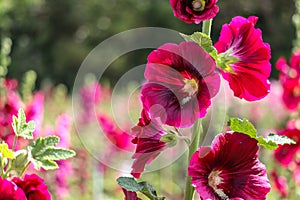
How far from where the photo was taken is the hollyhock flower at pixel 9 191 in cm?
92

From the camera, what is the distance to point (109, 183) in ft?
15.1

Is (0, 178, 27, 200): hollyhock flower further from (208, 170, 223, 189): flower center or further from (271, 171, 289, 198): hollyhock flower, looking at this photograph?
(271, 171, 289, 198): hollyhock flower

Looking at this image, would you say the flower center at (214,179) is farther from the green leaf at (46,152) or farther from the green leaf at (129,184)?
the green leaf at (46,152)

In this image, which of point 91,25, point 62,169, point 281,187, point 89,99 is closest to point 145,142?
point 281,187

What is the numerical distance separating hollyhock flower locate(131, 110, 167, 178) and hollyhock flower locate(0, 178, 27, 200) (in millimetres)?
187

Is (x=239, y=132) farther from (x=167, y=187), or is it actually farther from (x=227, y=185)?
(x=167, y=187)

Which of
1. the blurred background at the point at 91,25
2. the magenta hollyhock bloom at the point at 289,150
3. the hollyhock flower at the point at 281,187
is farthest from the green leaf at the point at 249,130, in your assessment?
the blurred background at the point at 91,25

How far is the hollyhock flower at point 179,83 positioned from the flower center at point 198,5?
5 centimetres

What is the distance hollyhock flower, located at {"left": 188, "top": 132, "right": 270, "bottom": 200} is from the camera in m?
0.94

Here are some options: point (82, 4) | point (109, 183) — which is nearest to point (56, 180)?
point (109, 183)

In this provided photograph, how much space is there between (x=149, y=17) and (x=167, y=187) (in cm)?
1375

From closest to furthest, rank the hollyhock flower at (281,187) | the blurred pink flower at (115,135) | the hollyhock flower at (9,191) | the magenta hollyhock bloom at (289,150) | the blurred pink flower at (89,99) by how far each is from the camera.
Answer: the hollyhock flower at (9,191)
the magenta hollyhock bloom at (289,150)
the hollyhock flower at (281,187)
the blurred pink flower at (115,135)
the blurred pink flower at (89,99)

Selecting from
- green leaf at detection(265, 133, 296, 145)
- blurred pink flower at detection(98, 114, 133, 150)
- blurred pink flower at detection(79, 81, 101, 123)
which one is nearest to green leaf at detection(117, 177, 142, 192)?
green leaf at detection(265, 133, 296, 145)

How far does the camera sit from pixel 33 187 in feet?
3.23
